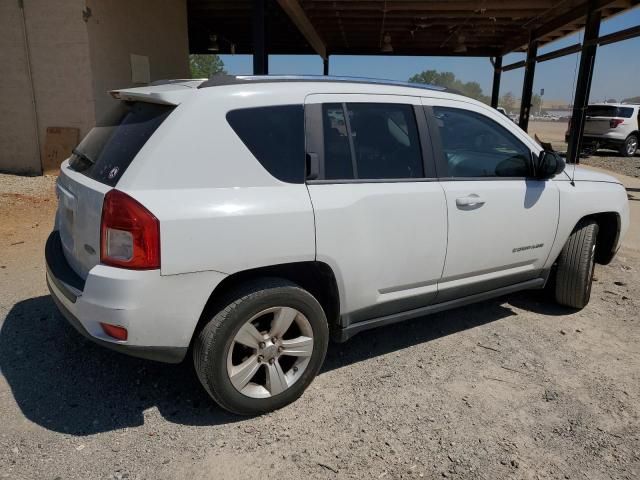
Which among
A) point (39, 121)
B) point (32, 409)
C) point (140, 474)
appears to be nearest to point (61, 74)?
point (39, 121)

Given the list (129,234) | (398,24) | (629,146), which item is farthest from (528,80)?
(129,234)

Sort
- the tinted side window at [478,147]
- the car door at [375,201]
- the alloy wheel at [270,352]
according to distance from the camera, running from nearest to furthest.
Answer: the alloy wheel at [270,352] < the car door at [375,201] < the tinted side window at [478,147]

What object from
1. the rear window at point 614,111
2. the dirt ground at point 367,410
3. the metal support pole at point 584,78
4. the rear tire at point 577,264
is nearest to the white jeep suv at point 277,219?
the dirt ground at point 367,410

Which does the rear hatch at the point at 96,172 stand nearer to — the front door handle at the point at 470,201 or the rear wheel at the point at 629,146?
the front door handle at the point at 470,201

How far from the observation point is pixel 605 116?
1783 cm

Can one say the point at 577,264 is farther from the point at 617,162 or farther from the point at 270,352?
the point at 617,162

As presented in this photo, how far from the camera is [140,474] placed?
2.32 metres

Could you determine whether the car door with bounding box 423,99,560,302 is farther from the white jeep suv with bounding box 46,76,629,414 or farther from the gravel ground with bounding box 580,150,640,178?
the gravel ground with bounding box 580,150,640,178

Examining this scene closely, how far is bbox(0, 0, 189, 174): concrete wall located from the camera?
328 inches

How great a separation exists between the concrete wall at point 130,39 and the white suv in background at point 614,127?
14.2 meters

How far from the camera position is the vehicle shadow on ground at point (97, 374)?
2.74 meters

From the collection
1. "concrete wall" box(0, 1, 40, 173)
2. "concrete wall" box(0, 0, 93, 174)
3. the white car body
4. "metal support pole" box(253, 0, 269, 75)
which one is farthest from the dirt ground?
"metal support pole" box(253, 0, 269, 75)

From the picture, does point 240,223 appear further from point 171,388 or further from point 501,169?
point 501,169

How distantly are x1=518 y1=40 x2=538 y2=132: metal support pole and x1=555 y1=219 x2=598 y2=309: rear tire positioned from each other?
11298 millimetres
